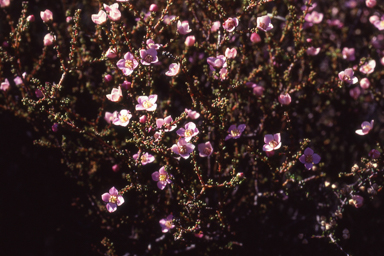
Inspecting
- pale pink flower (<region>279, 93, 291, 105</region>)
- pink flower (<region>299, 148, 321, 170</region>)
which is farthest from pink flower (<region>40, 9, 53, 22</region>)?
pink flower (<region>299, 148, 321, 170</region>)

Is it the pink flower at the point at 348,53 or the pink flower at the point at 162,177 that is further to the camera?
the pink flower at the point at 348,53

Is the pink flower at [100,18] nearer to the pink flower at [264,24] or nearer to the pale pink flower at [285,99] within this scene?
the pink flower at [264,24]

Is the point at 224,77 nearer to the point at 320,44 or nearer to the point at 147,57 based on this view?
the point at 147,57

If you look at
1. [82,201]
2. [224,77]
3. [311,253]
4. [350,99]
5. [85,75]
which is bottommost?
[311,253]

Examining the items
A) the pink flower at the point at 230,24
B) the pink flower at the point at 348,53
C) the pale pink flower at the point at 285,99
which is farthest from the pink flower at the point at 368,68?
the pink flower at the point at 230,24

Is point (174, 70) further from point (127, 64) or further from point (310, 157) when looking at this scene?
point (310, 157)

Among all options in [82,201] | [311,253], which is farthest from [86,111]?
[311,253]
